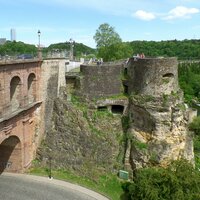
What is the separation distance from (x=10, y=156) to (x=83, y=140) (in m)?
7.37

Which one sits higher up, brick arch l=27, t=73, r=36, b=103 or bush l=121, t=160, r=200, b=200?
brick arch l=27, t=73, r=36, b=103

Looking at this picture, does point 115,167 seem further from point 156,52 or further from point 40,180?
point 156,52

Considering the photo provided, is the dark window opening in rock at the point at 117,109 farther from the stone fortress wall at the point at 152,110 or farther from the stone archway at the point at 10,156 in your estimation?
the stone archway at the point at 10,156

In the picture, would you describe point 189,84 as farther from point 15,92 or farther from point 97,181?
point 15,92

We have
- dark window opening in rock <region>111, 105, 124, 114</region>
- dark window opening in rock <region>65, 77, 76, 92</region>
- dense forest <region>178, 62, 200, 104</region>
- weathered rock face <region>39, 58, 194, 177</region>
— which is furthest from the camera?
dense forest <region>178, 62, 200, 104</region>

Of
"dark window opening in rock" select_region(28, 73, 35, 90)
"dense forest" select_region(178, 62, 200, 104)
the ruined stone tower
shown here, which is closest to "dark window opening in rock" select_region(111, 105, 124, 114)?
the ruined stone tower

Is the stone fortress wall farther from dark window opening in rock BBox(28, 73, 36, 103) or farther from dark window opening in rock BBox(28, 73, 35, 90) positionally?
dark window opening in rock BBox(28, 73, 35, 90)

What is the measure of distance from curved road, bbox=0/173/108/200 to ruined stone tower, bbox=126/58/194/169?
21.2 feet

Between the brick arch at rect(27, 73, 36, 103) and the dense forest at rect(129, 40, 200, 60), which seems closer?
the brick arch at rect(27, 73, 36, 103)

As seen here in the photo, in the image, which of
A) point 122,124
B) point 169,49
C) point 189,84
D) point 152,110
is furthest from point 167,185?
point 169,49

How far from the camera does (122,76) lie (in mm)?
37938

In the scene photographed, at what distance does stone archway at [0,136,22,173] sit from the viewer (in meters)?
32.3

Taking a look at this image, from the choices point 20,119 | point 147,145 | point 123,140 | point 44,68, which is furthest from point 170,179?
point 44,68

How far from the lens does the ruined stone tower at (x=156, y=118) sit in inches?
1273
